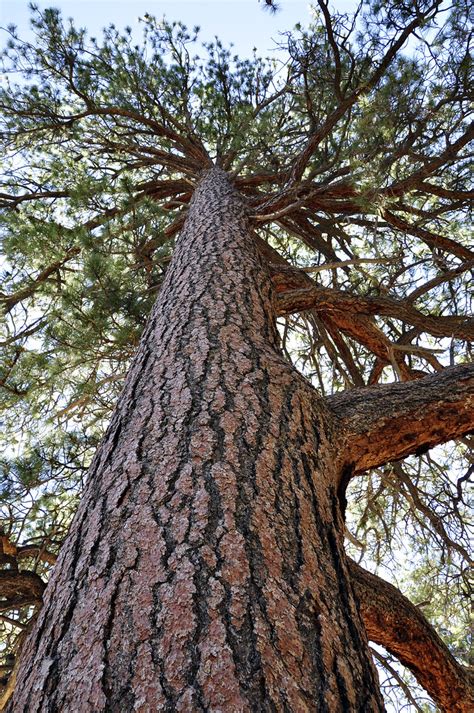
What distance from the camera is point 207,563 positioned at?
87 centimetres

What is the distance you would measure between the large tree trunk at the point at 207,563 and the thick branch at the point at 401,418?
128 mm

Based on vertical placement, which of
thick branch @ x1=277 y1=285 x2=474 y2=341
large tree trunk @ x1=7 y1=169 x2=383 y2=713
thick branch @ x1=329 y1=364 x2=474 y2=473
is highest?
thick branch @ x1=277 y1=285 x2=474 y2=341

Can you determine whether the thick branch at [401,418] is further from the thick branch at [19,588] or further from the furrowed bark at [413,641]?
the thick branch at [19,588]

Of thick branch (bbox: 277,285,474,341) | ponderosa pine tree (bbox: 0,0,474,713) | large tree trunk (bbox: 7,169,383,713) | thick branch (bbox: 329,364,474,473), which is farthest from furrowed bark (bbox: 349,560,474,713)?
thick branch (bbox: 277,285,474,341)

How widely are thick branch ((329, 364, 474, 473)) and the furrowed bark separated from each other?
0.60m

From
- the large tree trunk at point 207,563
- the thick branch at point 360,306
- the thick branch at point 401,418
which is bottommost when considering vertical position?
the large tree trunk at point 207,563

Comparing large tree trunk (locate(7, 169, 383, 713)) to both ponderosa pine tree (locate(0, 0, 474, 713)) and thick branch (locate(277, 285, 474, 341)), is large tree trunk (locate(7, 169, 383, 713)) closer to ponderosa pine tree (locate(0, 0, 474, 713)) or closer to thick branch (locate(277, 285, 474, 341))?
ponderosa pine tree (locate(0, 0, 474, 713))

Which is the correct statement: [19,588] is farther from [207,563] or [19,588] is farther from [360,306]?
[360,306]

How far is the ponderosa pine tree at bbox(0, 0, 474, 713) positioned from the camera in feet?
2.63

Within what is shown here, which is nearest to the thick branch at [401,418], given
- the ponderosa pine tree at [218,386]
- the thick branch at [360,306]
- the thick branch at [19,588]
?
the ponderosa pine tree at [218,386]

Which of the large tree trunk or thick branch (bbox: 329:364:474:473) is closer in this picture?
the large tree trunk

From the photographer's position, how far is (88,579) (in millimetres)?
914

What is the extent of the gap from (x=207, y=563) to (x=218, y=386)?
537 millimetres

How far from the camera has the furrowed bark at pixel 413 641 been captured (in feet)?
6.21
